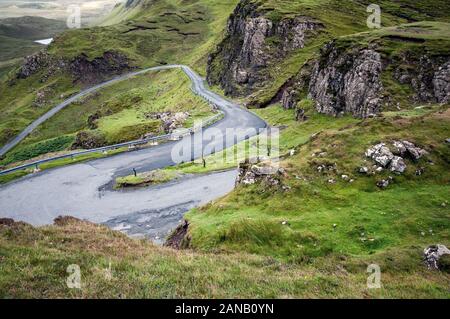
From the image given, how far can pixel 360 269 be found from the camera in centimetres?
1748

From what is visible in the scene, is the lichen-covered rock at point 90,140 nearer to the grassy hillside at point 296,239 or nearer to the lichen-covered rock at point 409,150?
the grassy hillside at point 296,239

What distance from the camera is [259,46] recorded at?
101 metres

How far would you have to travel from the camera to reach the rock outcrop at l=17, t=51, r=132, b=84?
575ft

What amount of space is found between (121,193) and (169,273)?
29282 mm

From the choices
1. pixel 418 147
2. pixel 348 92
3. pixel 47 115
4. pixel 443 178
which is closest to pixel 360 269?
pixel 443 178

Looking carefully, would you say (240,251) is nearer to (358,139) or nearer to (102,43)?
(358,139)

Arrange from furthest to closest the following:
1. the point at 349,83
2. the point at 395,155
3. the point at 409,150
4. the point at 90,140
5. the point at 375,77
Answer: the point at 90,140 < the point at 349,83 < the point at 375,77 < the point at 409,150 < the point at 395,155

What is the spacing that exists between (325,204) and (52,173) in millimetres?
41828

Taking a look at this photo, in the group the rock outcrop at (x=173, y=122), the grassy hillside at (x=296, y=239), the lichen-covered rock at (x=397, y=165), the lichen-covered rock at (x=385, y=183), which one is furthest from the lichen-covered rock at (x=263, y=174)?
the rock outcrop at (x=173, y=122)

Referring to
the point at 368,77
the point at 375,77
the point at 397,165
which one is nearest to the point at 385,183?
the point at 397,165

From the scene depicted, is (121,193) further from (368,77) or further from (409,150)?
(368,77)

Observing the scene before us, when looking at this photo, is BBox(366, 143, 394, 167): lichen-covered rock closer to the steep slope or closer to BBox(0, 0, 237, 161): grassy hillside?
the steep slope

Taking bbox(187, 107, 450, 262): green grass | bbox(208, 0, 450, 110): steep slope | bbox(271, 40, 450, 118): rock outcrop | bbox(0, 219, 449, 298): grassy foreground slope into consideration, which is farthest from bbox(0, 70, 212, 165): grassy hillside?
bbox(0, 219, 449, 298): grassy foreground slope

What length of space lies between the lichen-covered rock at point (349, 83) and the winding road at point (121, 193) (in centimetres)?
1420
